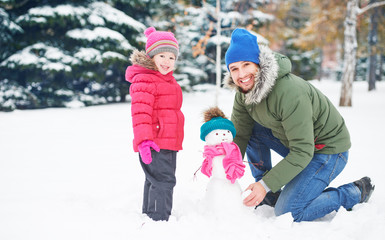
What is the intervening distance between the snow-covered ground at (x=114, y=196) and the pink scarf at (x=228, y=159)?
0.88ft

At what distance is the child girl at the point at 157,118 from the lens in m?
1.95

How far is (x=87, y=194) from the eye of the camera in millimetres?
2529

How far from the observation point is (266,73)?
1.88m

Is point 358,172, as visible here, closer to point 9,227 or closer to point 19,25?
point 9,227

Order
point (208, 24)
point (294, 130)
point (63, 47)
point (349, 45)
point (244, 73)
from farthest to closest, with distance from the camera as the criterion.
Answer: point (208, 24) < point (63, 47) < point (349, 45) < point (244, 73) < point (294, 130)

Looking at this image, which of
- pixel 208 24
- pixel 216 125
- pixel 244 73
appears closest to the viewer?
pixel 244 73

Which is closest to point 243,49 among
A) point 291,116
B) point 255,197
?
point 291,116

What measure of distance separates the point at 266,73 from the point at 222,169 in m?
0.77

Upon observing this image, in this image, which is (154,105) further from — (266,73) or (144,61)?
(266,73)

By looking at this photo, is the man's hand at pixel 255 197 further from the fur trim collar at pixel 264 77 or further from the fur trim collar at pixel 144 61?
the fur trim collar at pixel 144 61

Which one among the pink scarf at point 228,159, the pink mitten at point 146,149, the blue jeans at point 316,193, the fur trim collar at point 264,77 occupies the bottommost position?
the blue jeans at point 316,193

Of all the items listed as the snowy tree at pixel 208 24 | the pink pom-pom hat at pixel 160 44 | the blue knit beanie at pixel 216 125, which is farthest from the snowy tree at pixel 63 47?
the blue knit beanie at pixel 216 125

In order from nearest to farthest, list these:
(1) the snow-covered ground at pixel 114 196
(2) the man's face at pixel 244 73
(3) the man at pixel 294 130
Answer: (1) the snow-covered ground at pixel 114 196 < (3) the man at pixel 294 130 < (2) the man's face at pixel 244 73

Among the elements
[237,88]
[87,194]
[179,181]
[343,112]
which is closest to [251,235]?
[237,88]
